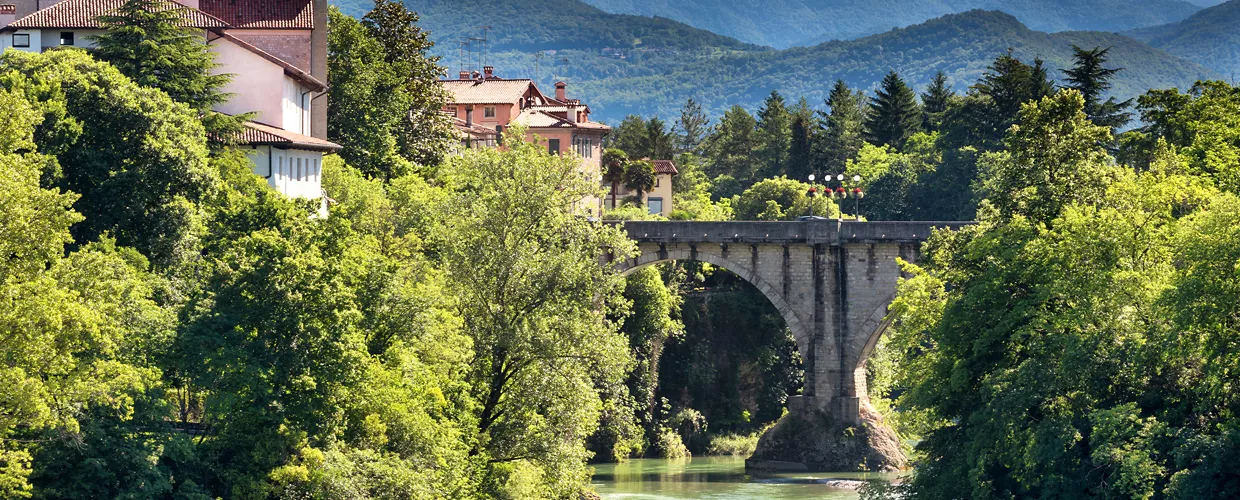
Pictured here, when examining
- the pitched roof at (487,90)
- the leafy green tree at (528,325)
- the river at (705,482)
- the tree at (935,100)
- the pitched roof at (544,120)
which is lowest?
the river at (705,482)

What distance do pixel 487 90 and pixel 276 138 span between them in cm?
6358

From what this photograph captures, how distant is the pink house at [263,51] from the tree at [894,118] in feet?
244

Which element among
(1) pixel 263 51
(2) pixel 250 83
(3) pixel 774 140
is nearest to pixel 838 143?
(3) pixel 774 140

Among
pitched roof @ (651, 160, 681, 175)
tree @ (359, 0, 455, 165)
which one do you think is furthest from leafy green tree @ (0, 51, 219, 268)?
pitched roof @ (651, 160, 681, 175)

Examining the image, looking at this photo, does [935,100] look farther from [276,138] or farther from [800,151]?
[276,138]

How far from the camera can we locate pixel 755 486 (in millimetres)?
75688

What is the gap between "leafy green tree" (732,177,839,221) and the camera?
11794 cm

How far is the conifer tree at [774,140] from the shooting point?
477 feet

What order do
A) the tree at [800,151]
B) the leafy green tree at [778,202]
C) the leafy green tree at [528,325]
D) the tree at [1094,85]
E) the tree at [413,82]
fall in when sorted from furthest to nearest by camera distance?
1. the tree at [800,151]
2. the leafy green tree at [778,202]
3. the tree at [1094,85]
4. the tree at [413,82]
5. the leafy green tree at [528,325]

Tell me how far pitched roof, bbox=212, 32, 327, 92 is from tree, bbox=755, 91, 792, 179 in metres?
75.8

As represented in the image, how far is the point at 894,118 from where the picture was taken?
13938 cm

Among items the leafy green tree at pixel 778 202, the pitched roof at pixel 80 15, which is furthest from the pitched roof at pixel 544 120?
the pitched roof at pixel 80 15

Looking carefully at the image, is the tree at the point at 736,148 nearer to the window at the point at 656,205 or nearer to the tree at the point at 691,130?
the window at the point at 656,205

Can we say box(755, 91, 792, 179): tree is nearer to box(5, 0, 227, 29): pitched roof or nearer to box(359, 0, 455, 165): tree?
box(359, 0, 455, 165): tree
